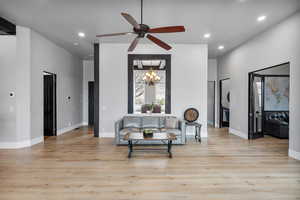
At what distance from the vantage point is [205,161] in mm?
3682

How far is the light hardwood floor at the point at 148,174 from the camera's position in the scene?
7.98 ft

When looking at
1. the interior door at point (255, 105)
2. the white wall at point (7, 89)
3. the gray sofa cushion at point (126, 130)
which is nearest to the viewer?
the white wall at point (7, 89)

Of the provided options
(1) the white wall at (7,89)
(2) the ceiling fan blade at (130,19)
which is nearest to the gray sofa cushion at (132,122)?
(1) the white wall at (7,89)

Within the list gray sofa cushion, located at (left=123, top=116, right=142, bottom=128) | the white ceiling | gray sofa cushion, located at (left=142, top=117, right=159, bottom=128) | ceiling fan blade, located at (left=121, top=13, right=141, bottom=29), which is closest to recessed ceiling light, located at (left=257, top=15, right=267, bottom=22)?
the white ceiling

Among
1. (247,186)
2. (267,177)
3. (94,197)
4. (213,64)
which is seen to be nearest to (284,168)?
(267,177)

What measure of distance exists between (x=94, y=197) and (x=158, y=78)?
437cm

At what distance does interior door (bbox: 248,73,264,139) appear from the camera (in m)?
5.68

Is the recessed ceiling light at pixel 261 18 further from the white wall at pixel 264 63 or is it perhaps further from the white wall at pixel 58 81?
the white wall at pixel 58 81

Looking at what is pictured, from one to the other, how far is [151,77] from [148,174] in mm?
3608

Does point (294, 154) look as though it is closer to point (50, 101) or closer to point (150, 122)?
point (150, 122)

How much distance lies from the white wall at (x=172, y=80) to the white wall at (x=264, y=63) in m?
1.32

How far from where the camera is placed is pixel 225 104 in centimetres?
827

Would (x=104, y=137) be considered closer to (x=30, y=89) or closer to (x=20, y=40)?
(x=30, y=89)

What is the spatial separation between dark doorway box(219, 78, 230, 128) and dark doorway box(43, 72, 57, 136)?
22.5 feet
